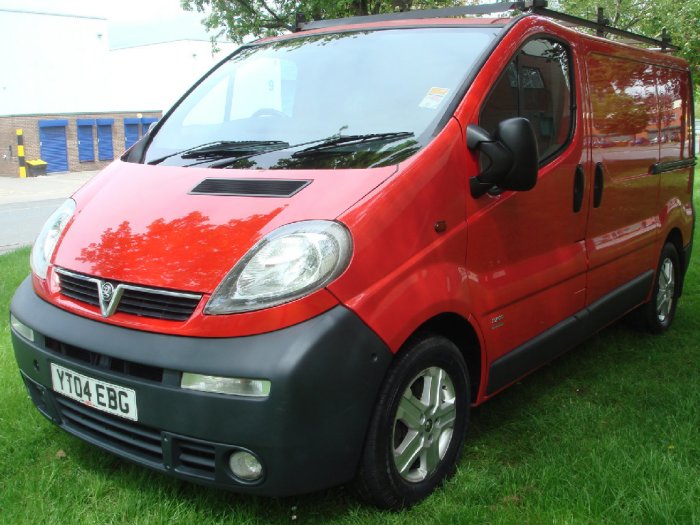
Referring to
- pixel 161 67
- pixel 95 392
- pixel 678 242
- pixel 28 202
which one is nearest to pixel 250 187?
pixel 95 392

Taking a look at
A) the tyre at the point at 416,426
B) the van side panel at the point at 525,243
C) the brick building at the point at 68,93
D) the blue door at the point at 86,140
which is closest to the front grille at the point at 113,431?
the tyre at the point at 416,426

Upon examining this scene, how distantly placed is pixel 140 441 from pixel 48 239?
41.1 inches

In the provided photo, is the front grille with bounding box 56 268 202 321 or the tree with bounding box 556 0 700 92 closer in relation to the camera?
the front grille with bounding box 56 268 202 321

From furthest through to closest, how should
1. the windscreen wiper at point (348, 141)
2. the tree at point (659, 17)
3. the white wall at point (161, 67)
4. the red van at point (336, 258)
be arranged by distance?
the white wall at point (161, 67) → the tree at point (659, 17) → the windscreen wiper at point (348, 141) → the red van at point (336, 258)

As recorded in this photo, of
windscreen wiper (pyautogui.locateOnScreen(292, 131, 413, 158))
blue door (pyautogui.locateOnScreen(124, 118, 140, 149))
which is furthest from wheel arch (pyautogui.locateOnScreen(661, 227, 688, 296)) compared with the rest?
blue door (pyautogui.locateOnScreen(124, 118, 140, 149))

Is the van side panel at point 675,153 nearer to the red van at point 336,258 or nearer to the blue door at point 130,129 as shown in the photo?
the red van at point 336,258

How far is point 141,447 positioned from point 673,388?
2.89 m

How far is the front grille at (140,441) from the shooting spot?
2.46m

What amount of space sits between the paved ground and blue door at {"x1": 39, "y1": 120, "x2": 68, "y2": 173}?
0.70 meters

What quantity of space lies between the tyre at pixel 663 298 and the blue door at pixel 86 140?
1109 inches

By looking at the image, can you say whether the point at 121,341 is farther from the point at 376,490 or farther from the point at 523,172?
the point at 523,172

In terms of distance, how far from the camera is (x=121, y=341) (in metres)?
2.50

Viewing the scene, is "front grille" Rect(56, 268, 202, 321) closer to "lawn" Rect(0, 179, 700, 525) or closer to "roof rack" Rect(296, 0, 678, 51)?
"lawn" Rect(0, 179, 700, 525)

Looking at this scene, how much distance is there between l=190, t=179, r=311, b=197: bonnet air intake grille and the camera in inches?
107
